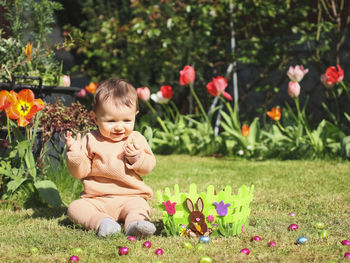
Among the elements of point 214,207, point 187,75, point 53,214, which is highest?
point 187,75

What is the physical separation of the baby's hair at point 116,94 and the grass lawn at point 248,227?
25.2 inches

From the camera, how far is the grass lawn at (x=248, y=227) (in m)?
1.92

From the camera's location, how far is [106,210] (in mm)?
2455

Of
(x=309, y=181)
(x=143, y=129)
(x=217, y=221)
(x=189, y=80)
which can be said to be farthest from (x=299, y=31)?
(x=217, y=221)

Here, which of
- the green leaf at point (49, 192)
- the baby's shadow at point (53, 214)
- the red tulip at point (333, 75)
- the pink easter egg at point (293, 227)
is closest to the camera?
the pink easter egg at point (293, 227)

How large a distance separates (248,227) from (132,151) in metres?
0.66

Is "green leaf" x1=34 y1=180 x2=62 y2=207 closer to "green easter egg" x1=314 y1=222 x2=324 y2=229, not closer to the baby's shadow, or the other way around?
Result: the baby's shadow

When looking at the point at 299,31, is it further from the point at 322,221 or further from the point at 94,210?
the point at 94,210

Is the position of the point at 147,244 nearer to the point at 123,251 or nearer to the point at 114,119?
the point at 123,251

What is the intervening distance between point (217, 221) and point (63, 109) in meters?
1.51

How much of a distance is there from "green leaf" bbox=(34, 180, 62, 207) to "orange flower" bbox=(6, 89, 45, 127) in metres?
0.41

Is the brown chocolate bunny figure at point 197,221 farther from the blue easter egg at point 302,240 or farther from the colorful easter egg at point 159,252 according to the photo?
the blue easter egg at point 302,240

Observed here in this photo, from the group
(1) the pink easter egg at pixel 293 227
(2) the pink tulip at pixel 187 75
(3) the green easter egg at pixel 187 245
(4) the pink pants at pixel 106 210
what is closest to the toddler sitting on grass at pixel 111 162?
(4) the pink pants at pixel 106 210

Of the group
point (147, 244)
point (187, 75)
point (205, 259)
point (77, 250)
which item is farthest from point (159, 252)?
point (187, 75)
